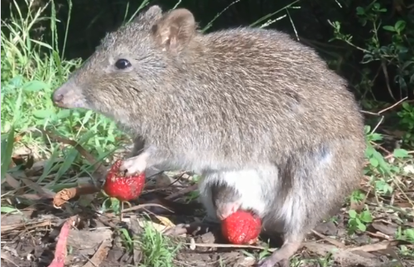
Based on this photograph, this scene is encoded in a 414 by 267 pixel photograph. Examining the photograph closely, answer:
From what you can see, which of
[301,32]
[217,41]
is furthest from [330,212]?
[301,32]

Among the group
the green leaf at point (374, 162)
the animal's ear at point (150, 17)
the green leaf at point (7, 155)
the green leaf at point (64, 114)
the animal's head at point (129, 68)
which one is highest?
the animal's ear at point (150, 17)

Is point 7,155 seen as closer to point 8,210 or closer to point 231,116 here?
point 8,210

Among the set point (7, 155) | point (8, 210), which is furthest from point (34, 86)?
point (8, 210)

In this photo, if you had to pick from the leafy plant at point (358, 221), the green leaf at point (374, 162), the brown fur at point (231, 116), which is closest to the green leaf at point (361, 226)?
the leafy plant at point (358, 221)

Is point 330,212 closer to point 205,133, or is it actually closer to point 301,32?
point 205,133

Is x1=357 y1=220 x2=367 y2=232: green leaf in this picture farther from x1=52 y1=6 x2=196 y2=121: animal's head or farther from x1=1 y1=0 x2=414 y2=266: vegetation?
x1=52 y1=6 x2=196 y2=121: animal's head

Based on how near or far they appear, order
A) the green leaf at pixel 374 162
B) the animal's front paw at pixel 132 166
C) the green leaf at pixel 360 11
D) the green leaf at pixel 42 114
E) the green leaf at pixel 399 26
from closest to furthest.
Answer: the animal's front paw at pixel 132 166, the green leaf at pixel 374 162, the green leaf at pixel 42 114, the green leaf at pixel 399 26, the green leaf at pixel 360 11

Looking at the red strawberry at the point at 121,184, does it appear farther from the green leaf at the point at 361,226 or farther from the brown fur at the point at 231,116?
the green leaf at the point at 361,226

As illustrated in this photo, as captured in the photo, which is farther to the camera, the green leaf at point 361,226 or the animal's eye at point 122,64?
the green leaf at point 361,226
